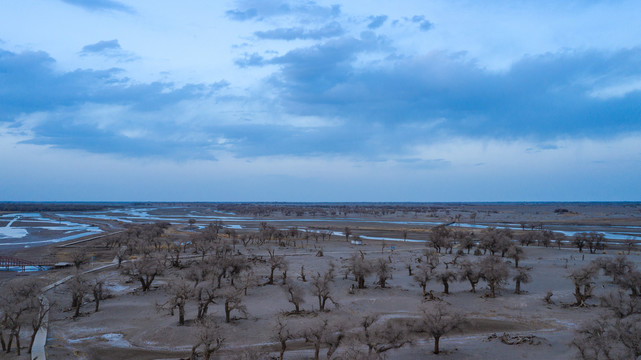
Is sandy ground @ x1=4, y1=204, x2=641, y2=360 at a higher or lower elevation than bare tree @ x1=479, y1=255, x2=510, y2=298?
lower

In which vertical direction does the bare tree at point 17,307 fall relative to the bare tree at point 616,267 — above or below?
below

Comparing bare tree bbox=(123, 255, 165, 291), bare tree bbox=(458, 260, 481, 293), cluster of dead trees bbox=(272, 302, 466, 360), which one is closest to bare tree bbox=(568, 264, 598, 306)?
bare tree bbox=(458, 260, 481, 293)

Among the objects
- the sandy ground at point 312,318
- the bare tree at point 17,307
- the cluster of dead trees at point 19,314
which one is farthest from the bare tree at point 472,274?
the bare tree at point 17,307

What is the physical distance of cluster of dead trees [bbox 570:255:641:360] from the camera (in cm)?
2120

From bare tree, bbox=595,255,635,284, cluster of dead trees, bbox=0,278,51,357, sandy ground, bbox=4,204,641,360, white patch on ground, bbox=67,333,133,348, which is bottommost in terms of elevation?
white patch on ground, bbox=67,333,133,348

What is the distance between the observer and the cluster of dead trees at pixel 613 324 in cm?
2120

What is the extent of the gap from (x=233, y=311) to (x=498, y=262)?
89.6 feet

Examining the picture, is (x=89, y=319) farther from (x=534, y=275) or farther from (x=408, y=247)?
(x=408, y=247)

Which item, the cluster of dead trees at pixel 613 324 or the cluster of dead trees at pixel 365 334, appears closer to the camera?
the cluster of dead trees at pixel 613 324

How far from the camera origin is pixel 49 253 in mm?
69688

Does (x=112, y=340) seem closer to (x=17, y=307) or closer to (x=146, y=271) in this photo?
(x=17, y=307)

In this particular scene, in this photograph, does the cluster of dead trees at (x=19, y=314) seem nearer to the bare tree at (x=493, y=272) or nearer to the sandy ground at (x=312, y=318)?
the sandy ground at (x=312, y=318)

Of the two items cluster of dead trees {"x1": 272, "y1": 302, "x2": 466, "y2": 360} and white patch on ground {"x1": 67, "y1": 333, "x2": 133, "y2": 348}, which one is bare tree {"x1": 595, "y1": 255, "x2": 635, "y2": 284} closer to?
cluster of dead trees {"x1": 272, "y1": 302, "x2": 466, "y2": 360}

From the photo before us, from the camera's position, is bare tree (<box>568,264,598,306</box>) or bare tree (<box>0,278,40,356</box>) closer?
bare tree (<box>0,278,40,356</box>)
